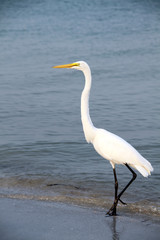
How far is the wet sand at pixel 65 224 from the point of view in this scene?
176 inches

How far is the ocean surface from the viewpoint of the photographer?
615 centimetres

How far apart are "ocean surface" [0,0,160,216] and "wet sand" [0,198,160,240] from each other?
371 mm

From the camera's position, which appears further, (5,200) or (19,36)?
(19,36)

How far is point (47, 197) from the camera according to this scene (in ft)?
18.5

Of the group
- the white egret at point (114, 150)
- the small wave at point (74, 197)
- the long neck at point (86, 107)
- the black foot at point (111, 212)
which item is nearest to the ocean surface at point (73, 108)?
the small wave at point (74, 197)

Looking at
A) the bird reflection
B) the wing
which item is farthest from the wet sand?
the wing

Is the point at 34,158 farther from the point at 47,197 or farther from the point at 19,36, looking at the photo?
the point at 19,36

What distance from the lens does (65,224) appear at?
4.72 metres

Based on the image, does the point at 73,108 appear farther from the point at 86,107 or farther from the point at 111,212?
the point at 111,212

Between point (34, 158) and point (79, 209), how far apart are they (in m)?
2.17

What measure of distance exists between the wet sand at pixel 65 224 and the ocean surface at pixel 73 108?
14.6 inches

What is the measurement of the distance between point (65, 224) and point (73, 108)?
514cm

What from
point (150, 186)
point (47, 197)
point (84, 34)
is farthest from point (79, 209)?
point (84, 34)

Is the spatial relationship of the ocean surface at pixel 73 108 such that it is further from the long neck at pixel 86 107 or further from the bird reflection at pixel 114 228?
the long neck at pixel 86 107
